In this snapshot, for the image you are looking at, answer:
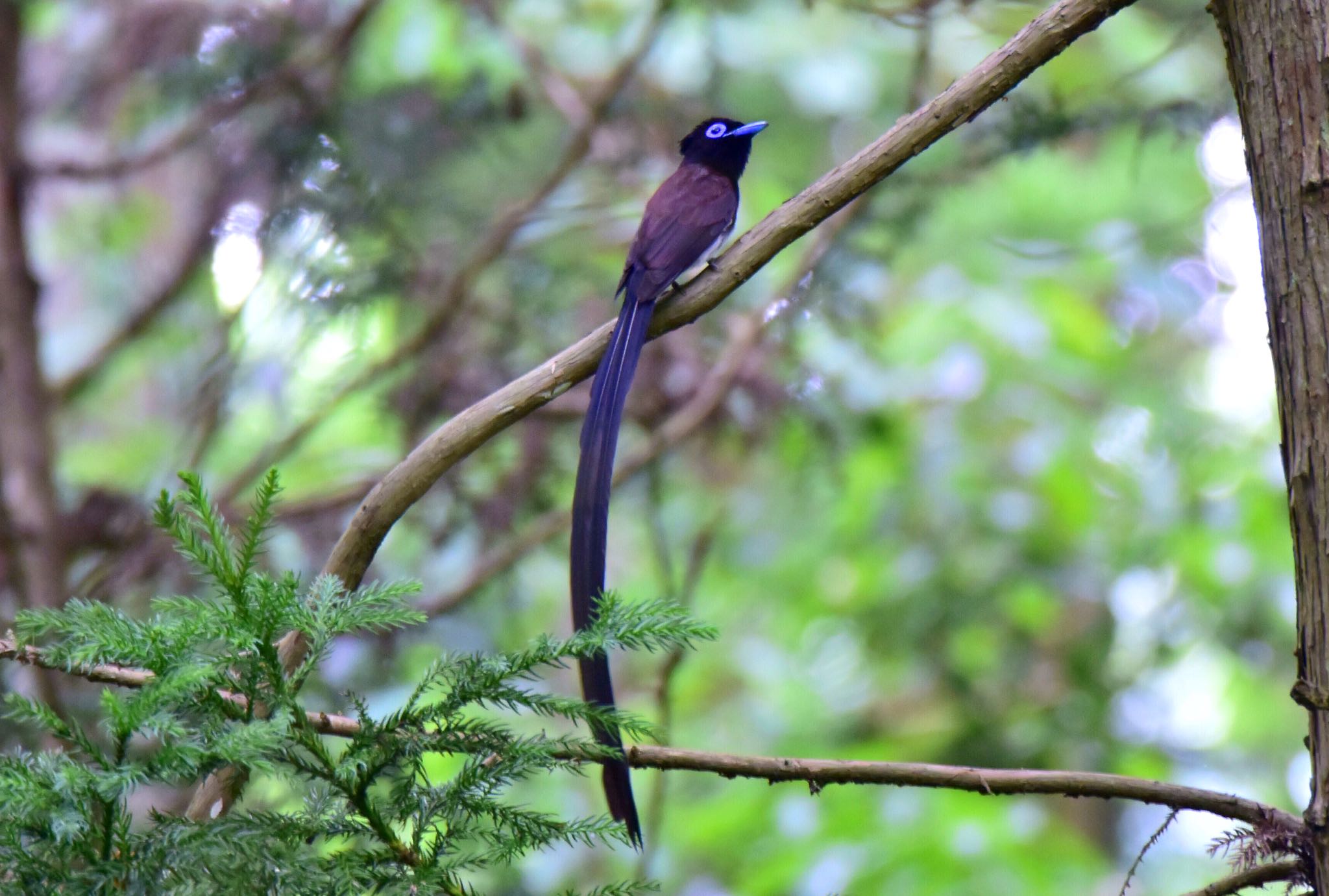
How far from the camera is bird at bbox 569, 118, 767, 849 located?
152 centimetres

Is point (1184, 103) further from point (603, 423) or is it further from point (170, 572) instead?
point (170, 572)

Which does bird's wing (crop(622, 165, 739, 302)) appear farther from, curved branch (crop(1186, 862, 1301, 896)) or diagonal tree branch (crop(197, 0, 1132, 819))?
curved branch (crop(1186, 862, 1301, 896))

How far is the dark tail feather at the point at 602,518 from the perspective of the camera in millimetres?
1504

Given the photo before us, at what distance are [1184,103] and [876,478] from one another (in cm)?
279

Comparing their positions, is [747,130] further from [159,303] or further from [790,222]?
[159,303]

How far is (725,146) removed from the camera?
295 centimetres

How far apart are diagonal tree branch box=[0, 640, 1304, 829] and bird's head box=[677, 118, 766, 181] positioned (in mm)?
1723

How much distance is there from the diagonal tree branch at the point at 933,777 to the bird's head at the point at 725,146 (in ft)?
5.65

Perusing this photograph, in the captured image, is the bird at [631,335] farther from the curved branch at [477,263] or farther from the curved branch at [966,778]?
the curved branch at [477,263]

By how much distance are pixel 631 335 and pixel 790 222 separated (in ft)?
1.14

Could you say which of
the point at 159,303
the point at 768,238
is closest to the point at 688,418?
the point at 159,303

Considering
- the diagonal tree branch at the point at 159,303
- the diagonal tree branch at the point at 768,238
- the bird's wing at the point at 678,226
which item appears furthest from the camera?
the diagonal tree branch at the point at 159,303

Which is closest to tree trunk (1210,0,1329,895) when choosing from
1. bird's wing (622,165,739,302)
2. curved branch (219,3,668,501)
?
bird's wing (622,165,739,302)

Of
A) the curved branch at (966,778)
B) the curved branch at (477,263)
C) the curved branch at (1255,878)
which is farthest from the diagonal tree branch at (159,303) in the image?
the curved branch at (1255,878)
